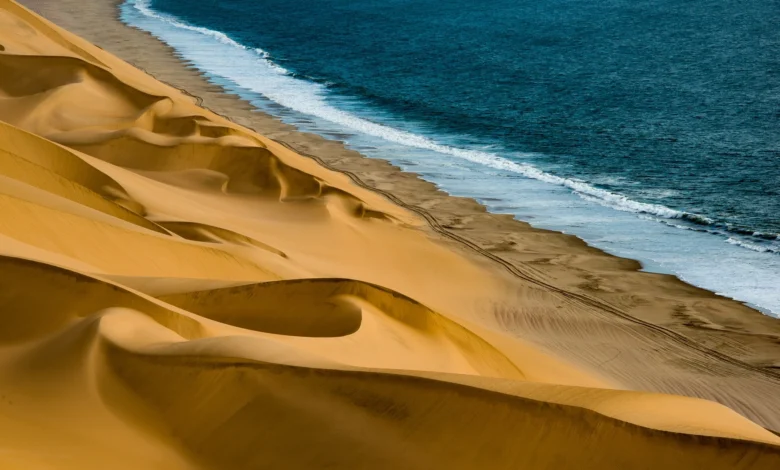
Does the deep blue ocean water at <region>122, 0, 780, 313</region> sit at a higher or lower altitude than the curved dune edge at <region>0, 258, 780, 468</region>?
lower

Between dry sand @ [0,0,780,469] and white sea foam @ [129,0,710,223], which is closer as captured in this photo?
dry sand @ [0,0,780,469]

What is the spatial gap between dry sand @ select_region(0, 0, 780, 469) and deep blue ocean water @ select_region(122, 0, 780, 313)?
6.49 ft

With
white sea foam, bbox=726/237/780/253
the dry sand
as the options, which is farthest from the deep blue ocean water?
the dry sand

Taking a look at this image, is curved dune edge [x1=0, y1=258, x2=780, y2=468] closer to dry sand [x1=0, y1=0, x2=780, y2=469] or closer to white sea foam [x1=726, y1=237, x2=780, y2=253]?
dry sand [x1=0, y1=0, x2=780, y2=469]

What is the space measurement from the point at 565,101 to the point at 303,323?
75.0 ft

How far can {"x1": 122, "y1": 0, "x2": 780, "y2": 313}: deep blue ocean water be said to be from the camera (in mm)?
17109

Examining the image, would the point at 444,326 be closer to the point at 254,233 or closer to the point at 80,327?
the point at 80,327

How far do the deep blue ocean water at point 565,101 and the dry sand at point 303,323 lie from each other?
6.49 feet

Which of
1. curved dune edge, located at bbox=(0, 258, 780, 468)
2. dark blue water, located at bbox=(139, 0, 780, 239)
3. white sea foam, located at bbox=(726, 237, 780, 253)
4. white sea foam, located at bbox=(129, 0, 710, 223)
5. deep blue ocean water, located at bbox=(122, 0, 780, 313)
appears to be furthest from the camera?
dark blue water, located at bbox=(139, 0, 780, 239)

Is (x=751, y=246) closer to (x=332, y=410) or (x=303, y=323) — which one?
(x=303, y=323)

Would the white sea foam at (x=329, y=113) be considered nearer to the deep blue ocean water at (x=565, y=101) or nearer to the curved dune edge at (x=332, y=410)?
the deep blue ocean water at (x=565, y=101)

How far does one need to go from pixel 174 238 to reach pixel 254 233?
3.29 m

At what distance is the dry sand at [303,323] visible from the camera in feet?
16.6

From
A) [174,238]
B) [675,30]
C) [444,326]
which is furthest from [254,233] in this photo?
[675,30]
